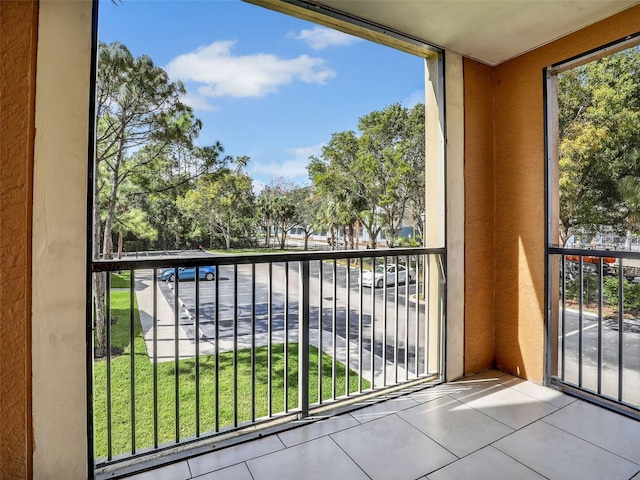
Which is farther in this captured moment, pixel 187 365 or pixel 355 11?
pixel 187 365

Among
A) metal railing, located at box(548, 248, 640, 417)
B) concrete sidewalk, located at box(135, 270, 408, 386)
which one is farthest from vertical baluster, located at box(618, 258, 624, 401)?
concrete sidewalk, located at box(135, 270, 408, 386)

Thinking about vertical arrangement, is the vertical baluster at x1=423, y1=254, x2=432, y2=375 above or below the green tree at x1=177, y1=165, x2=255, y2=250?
below

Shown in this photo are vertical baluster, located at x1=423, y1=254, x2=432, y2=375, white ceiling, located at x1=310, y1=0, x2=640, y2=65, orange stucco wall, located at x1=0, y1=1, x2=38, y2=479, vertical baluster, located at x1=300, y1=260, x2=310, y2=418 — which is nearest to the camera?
orange stucco wall, located at x1=0, y1=1, x2=38, y2=479

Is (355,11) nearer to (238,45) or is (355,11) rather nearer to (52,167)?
(238,45)

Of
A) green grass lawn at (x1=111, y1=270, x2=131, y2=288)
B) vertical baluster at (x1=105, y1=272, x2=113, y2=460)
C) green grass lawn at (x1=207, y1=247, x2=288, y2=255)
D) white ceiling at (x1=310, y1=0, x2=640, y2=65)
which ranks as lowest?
vertical baluster at (x1=105, y1=272, x2=113, y2=460)

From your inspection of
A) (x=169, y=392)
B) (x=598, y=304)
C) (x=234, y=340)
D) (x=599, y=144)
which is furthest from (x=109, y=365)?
(x=599, y=144)

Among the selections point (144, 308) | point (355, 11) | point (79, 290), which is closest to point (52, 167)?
point (79, 290)

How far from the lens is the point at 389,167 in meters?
→ 2.34

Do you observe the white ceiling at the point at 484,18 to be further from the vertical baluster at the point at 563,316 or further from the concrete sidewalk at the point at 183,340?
the concrete sidewalk at the point at 183,340

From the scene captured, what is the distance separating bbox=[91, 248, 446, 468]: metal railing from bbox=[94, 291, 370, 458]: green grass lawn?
0.01m

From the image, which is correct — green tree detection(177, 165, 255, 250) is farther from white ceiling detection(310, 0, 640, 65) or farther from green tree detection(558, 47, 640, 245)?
green tree detection(558, 47, 640, 245)

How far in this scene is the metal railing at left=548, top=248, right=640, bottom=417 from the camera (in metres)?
2.06

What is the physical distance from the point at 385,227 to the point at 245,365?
9.30 ft

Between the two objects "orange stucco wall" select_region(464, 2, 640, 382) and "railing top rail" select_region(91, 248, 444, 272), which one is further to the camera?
"orange stucco wall" select_region(464, 2, 640, 382)
